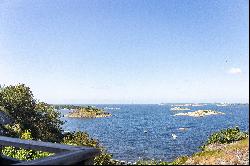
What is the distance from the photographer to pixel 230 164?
7.62 meters

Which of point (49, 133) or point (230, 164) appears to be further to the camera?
point (49, 133)

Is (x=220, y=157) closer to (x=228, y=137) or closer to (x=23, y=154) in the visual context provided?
(x=23, y=154)

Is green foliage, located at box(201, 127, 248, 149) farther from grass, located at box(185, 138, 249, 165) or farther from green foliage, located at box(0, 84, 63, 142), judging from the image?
green foliage, located at box(0, 84, 63, 142)

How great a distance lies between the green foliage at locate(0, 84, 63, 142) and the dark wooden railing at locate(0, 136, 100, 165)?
4122cm

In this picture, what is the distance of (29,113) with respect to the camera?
5372 centimetres

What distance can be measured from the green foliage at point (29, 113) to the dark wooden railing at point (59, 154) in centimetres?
4122

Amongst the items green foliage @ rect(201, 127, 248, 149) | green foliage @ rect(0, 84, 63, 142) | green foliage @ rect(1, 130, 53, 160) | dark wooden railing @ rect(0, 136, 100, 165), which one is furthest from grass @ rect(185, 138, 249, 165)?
green foliage @ rect(0, 84, 63, 142)

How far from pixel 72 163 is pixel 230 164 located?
3.29 m

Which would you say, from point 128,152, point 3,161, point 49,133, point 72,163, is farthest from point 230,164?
point 128,152

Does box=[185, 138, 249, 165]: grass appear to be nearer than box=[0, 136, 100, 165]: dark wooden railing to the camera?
No

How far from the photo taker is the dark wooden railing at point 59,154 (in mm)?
6246

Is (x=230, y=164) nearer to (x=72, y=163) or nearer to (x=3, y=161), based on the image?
(x=72, y=163)

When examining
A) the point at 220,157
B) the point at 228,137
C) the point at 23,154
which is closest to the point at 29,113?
the point at 228,137

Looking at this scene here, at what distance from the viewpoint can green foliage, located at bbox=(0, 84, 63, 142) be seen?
51.0 meters
